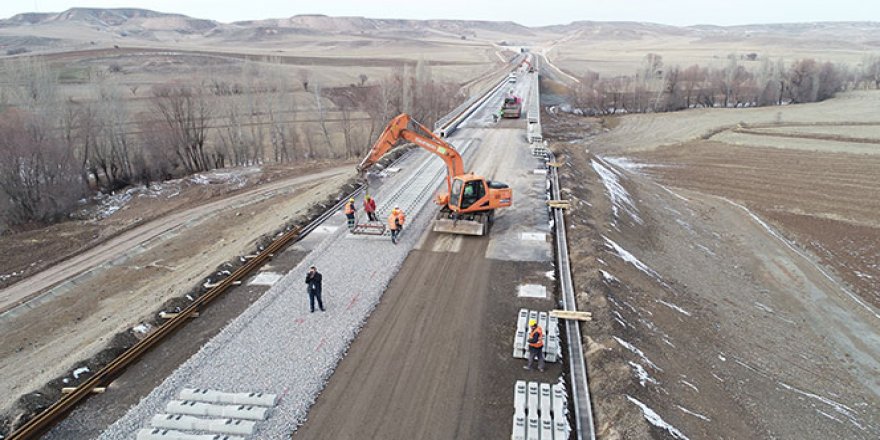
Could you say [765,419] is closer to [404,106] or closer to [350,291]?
[350,291]

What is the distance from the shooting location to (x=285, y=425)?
38.5 feet

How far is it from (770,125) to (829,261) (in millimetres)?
45447

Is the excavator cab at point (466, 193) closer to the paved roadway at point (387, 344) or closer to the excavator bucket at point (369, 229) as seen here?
the paved roadway at point (387, 344)

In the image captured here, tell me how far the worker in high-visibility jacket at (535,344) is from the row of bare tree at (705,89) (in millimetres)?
73627

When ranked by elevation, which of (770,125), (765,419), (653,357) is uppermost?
(770,125)

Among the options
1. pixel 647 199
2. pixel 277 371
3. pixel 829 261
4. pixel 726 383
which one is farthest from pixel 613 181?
pixel 277 371

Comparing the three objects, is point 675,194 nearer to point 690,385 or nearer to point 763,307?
point 763,307

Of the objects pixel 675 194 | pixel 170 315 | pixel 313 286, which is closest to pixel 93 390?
pixel 170 315

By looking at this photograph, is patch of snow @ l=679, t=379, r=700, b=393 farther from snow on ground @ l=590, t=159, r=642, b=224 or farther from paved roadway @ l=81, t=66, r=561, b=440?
snow on ground @ l=590, t=159, r=642, b=224

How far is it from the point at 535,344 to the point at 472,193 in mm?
9850

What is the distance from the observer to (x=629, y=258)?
23.0 m

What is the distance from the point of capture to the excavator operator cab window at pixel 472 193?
21.9m

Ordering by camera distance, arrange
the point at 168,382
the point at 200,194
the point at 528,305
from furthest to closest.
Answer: the point at 200,194
the point at 528,305
the point at 168,382

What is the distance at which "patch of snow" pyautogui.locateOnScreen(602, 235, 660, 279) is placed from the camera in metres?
22.6
